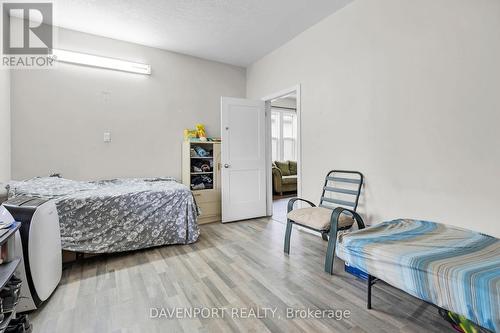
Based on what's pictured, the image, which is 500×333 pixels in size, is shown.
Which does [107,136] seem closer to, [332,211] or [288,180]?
[332,211]

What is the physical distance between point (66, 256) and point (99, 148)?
1.51m

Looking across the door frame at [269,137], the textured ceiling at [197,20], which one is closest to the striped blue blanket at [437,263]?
the door frame at [269,137]

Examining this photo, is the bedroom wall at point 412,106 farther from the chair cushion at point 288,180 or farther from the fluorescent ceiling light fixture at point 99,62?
the chair cushion at point 288,180

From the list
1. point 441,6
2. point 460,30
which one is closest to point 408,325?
point 460,30

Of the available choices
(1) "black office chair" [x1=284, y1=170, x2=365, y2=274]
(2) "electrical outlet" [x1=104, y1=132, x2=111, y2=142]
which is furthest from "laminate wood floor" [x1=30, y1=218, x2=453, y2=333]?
(2) "electrical outlet" [x1=104, y1=132, x2=111, y2=142]

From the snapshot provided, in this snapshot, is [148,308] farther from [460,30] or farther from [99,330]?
[460,30]

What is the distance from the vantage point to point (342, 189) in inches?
106

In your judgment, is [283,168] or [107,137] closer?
[107,137]

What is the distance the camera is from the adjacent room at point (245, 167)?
5.01ft

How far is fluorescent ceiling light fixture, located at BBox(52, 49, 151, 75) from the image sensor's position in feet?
10.0

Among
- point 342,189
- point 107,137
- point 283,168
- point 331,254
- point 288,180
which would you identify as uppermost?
point 107,137

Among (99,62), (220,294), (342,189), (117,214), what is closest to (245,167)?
(342,189)

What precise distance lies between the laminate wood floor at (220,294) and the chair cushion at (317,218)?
0.42 meters

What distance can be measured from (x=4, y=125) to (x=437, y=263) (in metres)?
4.07
